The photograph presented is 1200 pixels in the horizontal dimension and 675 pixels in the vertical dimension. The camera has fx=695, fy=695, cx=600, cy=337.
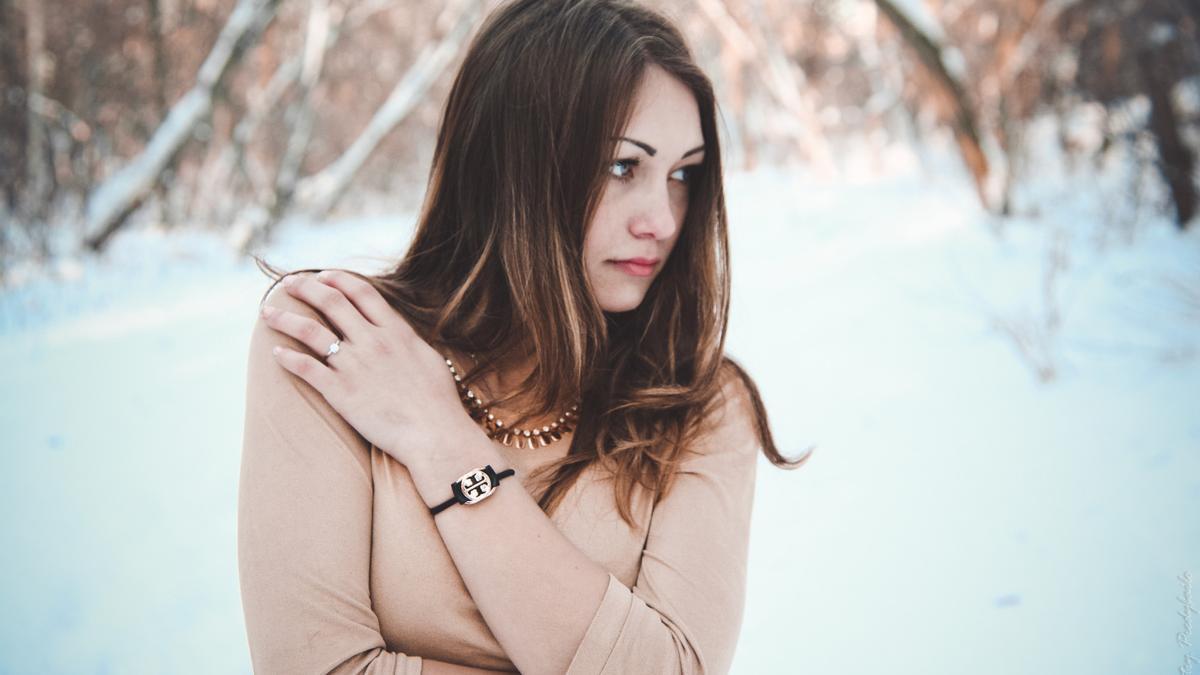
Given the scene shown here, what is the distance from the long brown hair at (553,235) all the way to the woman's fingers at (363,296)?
127mm

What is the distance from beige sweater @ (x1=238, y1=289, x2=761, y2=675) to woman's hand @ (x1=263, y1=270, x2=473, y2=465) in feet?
0.11

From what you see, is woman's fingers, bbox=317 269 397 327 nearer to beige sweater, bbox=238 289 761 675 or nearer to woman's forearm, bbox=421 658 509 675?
beige sweater, bbox=238 289 761 675

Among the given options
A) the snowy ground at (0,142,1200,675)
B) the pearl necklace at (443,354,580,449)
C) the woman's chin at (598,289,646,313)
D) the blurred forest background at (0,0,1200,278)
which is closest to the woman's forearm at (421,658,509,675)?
the pearl necklace at (443,354,580,449)

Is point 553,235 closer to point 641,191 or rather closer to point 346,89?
point 641,191

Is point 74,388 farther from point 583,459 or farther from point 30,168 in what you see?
point 30,168

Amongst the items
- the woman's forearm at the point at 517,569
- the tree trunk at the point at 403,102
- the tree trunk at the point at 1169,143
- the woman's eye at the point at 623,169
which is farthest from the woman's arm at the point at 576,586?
the tree trunk at the point at 403,102

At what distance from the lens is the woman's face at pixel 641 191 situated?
1.32m

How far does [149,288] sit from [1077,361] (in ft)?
24.1

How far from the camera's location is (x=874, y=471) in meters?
3.29

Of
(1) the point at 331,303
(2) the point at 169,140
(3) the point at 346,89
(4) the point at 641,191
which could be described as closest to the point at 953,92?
(4) the point at 641,191

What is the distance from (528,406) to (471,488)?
0.98ft

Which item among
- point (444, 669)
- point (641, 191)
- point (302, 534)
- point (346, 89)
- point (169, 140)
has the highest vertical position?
point (346, 89)

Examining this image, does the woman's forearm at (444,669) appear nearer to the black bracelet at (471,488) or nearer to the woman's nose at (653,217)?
the black bracelet at (471,488)

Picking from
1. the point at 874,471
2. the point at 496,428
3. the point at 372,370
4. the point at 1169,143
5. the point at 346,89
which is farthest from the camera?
the point at 346,89
